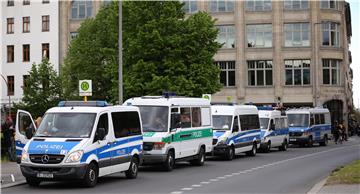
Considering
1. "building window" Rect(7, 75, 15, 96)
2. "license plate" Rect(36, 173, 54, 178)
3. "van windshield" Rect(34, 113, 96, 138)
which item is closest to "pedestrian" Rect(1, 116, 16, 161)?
"van windshield" Rect(34, 113, 96, 138)

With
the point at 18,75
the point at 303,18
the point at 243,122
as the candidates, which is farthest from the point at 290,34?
the point at 243,122

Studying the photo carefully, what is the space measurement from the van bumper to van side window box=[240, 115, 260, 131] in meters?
15.5

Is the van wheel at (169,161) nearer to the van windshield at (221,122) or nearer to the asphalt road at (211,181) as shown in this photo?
the asphalt road at (211,181)

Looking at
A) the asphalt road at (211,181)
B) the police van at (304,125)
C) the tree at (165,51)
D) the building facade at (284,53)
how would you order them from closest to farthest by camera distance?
the asphalt road at (211,181), the tree at (165,51), the police van at (304,125), the building facade at (284,53)

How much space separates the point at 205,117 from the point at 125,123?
756cm

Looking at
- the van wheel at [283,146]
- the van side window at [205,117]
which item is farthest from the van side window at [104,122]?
the van wheel at [283,146]

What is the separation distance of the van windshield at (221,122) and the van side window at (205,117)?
293cm

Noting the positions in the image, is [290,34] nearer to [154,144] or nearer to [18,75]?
[18,75]

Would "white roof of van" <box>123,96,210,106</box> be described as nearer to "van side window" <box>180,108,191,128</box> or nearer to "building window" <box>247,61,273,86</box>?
"van side window" <box>180,108,191,128</box>

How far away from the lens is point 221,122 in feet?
96.3

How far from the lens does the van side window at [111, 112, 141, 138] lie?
18172mm

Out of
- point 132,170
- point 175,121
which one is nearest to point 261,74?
point 175,121

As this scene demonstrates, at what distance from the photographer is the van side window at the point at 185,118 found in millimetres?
23641

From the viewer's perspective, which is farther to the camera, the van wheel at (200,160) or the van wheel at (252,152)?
the van wheel at (252,152)
